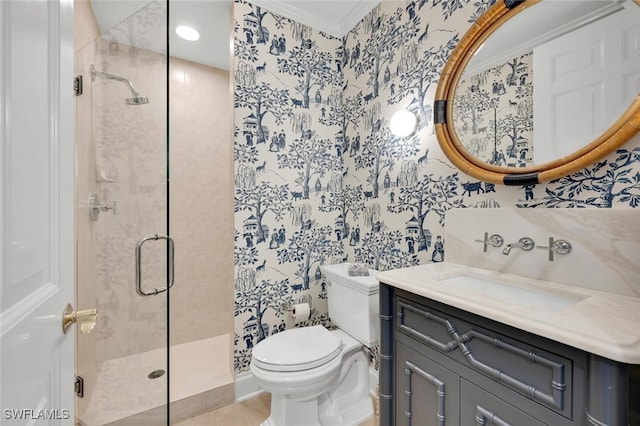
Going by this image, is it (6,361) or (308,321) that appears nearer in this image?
(6,361)

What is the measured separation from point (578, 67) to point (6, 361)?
1.69 m

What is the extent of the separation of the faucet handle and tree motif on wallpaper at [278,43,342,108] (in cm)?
147

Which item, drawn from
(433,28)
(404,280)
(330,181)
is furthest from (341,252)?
(433,28)

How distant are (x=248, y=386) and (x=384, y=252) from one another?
1.23 meters

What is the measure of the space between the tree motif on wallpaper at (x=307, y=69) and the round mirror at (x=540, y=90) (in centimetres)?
99

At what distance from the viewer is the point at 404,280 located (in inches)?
42.4

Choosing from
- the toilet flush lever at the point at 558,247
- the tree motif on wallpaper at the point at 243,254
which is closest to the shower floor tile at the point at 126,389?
the tree motif on wallpaper at the point at 243,254

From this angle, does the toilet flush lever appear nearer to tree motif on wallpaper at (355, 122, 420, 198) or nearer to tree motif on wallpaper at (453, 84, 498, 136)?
tree motif on wallpaper at (453, 84, 498, 136)

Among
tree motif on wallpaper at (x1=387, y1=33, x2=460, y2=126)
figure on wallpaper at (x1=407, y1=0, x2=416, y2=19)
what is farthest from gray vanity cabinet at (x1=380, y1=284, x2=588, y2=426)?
figure on wallpaper at (x1=407, y1=0, x2=416, y2=19)

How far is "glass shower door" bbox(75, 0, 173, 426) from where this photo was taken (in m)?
1.23

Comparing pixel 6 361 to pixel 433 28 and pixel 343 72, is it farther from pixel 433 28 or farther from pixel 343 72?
pixel 343 72

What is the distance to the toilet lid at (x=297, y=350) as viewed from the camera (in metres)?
1.39

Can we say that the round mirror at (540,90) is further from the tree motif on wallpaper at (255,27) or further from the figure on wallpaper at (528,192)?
the tree motif on wallpaper at (255,27)

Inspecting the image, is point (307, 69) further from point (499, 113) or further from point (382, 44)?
point (499, 113)
